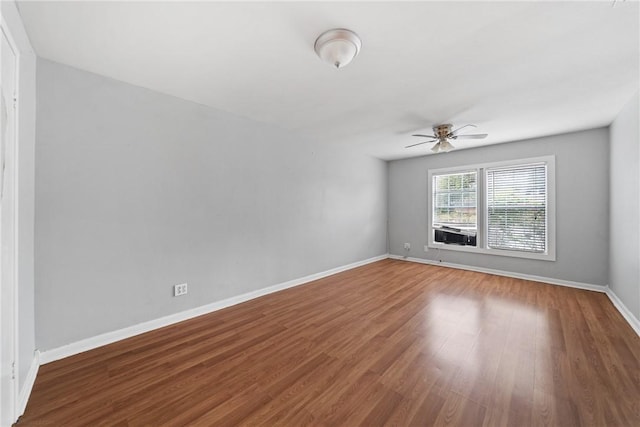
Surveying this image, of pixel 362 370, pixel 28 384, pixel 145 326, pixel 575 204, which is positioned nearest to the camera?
pixel 28 384

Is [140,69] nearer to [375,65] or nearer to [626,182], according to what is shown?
[375,65]

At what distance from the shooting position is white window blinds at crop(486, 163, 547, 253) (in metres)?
4.14

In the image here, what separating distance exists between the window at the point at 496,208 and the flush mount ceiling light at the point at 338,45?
411cm

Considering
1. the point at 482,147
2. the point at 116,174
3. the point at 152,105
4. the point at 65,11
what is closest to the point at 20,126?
the point at 116,174

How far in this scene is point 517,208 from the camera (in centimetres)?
434

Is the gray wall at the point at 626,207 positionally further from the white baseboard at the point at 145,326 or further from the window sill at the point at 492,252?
the white baseboard at the point at 145,326

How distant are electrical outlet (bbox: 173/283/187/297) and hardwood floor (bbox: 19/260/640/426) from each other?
315 millimetres

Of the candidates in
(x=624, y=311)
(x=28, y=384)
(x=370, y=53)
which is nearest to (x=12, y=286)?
(x=28, y=384)

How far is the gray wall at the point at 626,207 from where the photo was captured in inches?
99.3

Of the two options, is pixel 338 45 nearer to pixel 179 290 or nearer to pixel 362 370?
pixel 362 370

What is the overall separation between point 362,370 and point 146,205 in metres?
2.50

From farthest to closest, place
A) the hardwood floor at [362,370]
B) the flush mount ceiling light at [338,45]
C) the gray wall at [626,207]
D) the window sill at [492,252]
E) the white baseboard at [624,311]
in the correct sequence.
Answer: the window sill at [492,252] < the gray wall at [626,207] < the white baseboard at [624,311] < the flush mount ceiling light at [338,45] < the hardwood floor at [362,370]

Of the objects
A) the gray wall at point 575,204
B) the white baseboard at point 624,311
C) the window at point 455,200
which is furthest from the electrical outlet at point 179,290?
the gray wall at point 575,204

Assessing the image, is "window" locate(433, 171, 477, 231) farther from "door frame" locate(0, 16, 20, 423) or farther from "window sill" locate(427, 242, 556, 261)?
"door frame" locate(0, 16, 20, 423)
